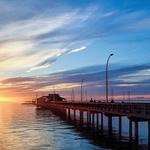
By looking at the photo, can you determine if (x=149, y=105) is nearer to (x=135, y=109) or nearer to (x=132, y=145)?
(x=135, y=109)

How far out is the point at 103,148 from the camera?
147 feet

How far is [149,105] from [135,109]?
430 cm

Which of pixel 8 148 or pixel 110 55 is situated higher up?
pixel 110 55

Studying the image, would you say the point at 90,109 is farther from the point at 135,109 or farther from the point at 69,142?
the point at 135,109

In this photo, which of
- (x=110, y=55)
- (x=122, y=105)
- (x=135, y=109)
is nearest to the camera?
(x=135, y=109)

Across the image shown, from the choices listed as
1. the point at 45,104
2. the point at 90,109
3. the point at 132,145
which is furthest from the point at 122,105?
the point at 45,104

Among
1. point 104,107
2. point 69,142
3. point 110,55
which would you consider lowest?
point 69,142

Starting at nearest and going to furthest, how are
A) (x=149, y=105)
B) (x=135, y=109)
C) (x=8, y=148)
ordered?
(x=149, y=105), (x=135, y=109), (x=8, y=148)

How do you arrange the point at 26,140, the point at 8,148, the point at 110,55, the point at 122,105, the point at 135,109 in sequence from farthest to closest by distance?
the point at 110,55, the point at 26,140, the point at 122,105, the point at 8,148, the point at 135,109

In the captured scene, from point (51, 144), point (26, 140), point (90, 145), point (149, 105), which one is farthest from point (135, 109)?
point (26, 140)

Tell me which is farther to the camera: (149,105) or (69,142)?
(69,142)

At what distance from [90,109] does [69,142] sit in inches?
899

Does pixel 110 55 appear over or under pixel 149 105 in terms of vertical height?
over

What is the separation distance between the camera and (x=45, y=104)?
196000 millimetres
